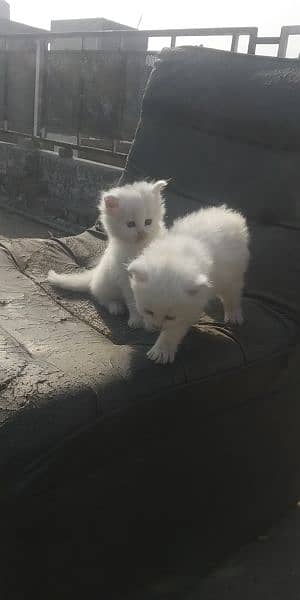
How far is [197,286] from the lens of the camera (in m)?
1.91

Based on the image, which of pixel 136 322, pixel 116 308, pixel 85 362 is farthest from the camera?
pixel 116 308

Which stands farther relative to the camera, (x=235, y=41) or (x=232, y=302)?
(x=235, y=41)

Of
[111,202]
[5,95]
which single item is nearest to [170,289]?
[111,202]

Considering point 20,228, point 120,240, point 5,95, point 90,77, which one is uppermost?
point 90,77

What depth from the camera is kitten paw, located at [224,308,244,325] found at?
218 cm

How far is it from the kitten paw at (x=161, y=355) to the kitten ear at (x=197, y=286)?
238 mm

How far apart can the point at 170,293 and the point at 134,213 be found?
92cm

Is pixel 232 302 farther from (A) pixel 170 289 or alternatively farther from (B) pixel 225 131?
(B) pixel 225 131

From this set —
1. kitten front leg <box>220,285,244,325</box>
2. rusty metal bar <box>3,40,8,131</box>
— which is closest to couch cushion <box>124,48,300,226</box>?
kitten front leg <box>220,285,244,325</box>

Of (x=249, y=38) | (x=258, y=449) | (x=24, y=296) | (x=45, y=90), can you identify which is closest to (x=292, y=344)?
(x=258, y=449)

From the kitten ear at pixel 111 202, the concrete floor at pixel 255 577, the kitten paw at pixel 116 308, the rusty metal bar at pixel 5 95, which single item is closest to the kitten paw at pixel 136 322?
the kitten paw at pixel 116 308

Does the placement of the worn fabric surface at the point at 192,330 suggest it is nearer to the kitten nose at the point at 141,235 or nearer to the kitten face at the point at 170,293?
the kitten face at the point at 170,293

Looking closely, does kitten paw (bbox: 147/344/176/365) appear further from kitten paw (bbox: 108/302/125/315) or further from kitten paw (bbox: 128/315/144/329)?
kitten paw (bbox: 108/302/125/315)

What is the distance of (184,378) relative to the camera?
1.72m
